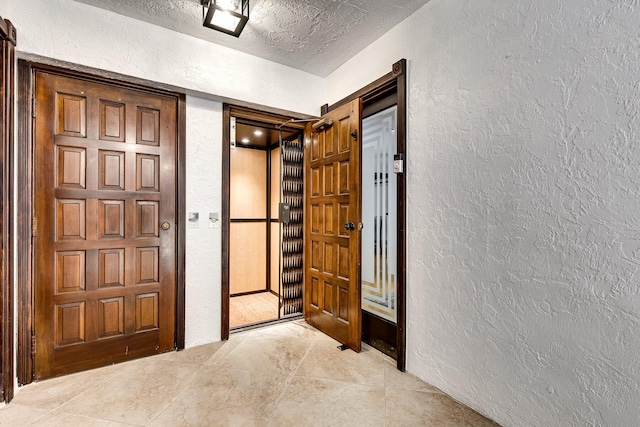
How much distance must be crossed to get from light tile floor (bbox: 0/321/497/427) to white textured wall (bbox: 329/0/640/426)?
262 millimetres

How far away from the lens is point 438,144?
77.6 inches

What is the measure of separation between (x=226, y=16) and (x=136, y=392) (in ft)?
8.30

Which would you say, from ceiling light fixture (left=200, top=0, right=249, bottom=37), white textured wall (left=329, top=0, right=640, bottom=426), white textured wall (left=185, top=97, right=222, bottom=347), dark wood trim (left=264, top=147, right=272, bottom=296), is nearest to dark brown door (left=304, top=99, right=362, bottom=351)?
white textured wall (left=329, top=0, right=640, bottom=426)

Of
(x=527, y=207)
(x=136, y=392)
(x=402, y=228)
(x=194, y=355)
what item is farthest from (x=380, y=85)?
(x=136, y=392)

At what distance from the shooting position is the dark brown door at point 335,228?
2.50 m

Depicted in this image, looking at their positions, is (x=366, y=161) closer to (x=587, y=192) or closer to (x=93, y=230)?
(x=587, y=192)

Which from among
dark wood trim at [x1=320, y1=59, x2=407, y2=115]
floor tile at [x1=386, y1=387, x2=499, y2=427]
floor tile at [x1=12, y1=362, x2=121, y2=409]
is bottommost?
floor tile at [x1=386, y1=387, x2=499, y2=427]

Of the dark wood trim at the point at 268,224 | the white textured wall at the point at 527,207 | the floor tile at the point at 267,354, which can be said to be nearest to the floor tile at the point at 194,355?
the floor tile at the point at 267,354

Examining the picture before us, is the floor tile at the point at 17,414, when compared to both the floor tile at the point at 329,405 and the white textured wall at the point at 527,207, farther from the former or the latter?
the white textured wall at the point at 527,207

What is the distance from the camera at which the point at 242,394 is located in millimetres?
1907

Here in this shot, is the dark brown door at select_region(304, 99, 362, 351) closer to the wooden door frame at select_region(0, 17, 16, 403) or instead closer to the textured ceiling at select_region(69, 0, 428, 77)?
the textured ceiling at select_region(69, 0, 428, 77)

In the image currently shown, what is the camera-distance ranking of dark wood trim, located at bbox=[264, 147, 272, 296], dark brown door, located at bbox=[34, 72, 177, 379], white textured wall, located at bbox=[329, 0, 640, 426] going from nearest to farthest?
1. white textured wall, located at bbox=[329, 0, 640, 426]
2. dark brown door, located at bbox=[34, 72, 177, 379]
3. dark wood trim, located at bbox=[264, 147, 272, 296]

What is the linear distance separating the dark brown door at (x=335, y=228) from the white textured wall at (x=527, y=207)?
50cm

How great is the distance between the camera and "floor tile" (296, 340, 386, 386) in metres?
2.12
